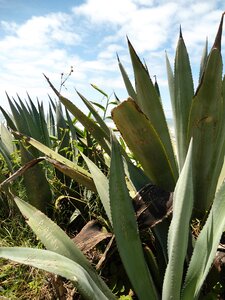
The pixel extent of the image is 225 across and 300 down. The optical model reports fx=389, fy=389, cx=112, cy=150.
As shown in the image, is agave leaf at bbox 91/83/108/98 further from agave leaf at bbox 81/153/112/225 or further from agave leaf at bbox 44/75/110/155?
agave leaf at bbox 81/153/112/225

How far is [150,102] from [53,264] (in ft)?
2.84

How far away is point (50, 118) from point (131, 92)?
1412mm

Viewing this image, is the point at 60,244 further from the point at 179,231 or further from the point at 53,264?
the point at 179,231

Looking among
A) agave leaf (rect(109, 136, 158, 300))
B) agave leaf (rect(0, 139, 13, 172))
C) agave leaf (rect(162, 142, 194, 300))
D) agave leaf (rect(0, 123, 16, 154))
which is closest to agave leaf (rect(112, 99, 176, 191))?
agave leaf (rect(109, 136, 158, 300))

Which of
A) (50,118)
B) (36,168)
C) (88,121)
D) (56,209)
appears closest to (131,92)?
(88,121)

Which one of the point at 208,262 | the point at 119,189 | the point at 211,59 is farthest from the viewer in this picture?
the point at 211,59

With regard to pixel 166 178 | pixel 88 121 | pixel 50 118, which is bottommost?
pixel 166 178

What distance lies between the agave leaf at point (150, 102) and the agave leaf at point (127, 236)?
460 millimetres

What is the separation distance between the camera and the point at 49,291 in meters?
1.48

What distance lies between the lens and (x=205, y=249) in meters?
1.05

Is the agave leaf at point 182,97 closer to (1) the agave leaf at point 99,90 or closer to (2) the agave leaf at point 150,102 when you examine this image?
(2) the agave leaf at point 150,102

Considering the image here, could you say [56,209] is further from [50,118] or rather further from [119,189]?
[50,118]

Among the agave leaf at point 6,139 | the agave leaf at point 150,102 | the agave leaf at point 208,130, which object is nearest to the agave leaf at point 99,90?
the agave leaf at point 6,139

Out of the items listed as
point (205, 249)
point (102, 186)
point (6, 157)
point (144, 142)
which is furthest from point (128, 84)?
point (205, 249)
